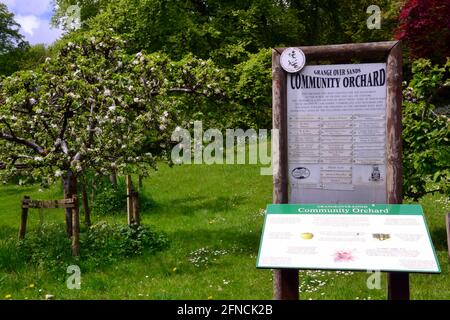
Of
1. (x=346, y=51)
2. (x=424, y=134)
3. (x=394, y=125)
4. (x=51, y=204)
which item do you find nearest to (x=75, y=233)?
(x=51, y=204)

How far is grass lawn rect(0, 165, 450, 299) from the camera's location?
870 centimetres

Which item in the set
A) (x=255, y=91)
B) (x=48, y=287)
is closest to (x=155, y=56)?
(x=255, y=91)

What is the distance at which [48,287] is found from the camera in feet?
30.5

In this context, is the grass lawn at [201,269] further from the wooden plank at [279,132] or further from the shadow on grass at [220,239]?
the wooden plank at [279,132]

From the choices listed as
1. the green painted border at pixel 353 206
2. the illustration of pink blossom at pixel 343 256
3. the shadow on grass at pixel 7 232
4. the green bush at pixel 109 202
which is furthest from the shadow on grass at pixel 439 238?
the shadow on grass at pixel 7 232

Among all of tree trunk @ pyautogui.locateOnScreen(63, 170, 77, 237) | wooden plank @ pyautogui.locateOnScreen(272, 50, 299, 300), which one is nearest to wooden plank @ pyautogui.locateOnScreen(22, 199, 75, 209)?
tree trunk @ pyautogui.locateOnScreen(63, 170, 77, 237)

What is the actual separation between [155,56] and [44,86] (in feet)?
9.27

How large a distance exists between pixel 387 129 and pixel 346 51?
1.16 meters

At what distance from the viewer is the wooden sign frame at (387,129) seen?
5.91 metres

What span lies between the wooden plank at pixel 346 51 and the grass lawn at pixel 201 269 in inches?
156

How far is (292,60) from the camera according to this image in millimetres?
6734

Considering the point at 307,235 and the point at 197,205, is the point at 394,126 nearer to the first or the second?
the point at 307,235

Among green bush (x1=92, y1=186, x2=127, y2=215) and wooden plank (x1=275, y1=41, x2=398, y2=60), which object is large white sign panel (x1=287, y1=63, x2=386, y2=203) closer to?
wooden plank (x1=275, y1=41, x2=398, y2=60)

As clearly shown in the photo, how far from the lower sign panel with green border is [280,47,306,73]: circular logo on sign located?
183 centimetres
